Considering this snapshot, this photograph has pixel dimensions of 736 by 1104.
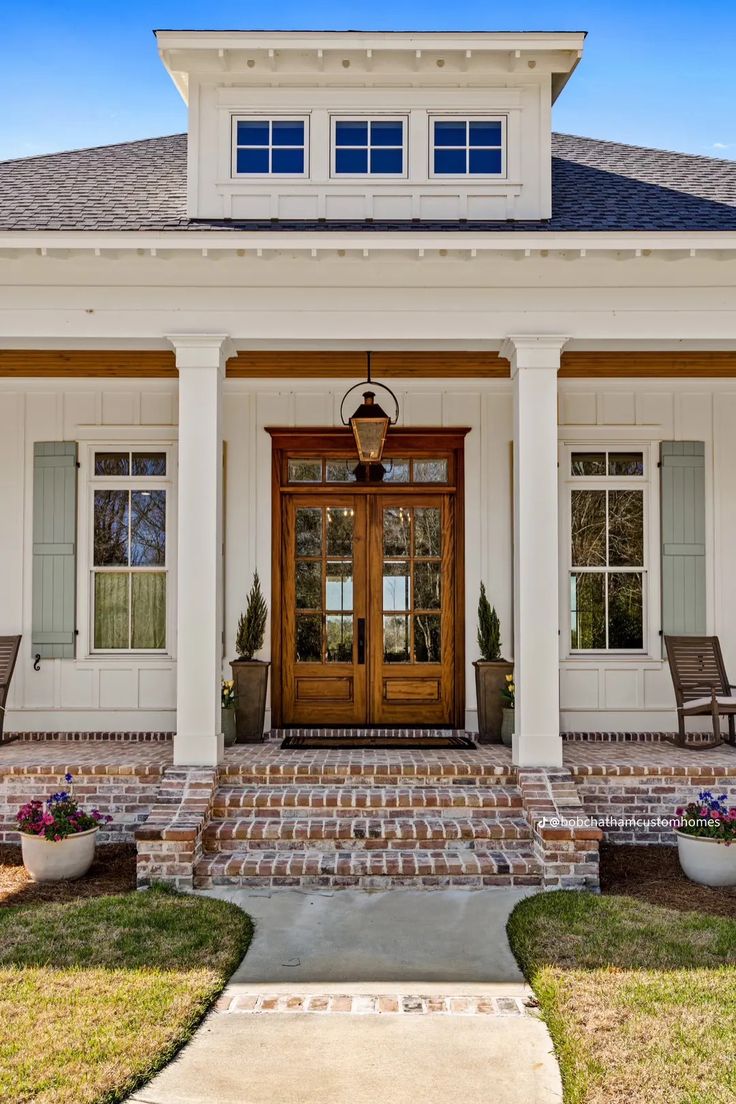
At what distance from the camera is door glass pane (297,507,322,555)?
8.02m

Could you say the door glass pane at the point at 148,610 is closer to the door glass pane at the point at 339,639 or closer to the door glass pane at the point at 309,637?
the door glass pane at the point at 309,637

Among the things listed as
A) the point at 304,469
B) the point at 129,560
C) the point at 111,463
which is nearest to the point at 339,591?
the point at 304,469

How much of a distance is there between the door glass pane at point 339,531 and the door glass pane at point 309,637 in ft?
2.07

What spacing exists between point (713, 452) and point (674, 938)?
4.76 m

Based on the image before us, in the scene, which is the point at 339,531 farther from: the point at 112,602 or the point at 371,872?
the point at 371,872

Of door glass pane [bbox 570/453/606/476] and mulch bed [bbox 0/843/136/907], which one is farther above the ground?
door glass pane [bbox 570/453/606/476]

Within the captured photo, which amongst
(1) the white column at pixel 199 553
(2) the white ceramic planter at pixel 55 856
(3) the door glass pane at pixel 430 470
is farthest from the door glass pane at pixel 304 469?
(2) the white ceramic planter at pixel 55 856

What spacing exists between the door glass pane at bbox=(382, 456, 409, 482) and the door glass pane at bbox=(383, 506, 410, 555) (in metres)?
0.27

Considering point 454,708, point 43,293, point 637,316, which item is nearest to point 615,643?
point 454,708

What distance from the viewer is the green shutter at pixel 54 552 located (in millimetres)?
7727

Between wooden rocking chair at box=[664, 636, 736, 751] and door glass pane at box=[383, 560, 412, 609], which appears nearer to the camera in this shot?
wooden rocking chair at box=[664, 636, 736, 751]

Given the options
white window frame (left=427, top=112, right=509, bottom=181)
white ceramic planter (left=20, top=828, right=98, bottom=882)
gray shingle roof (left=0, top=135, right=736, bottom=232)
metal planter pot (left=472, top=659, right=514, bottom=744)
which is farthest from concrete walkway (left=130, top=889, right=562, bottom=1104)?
white window frame (left=427, top=112, right=509, bottom=181)

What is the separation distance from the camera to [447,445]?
315 inches

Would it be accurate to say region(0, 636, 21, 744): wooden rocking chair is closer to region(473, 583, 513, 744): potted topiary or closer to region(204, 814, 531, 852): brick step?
region(204, 814, 531, 852): brick step
